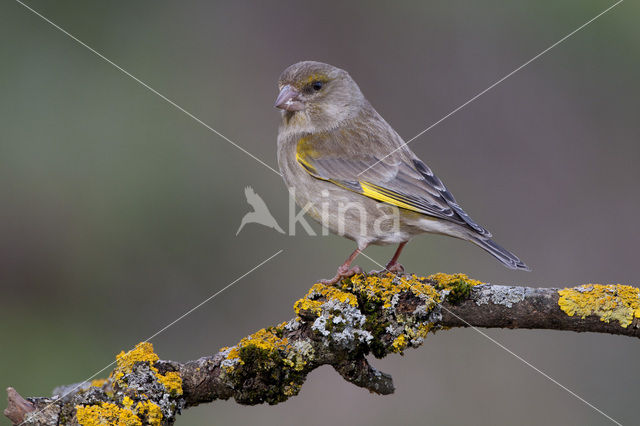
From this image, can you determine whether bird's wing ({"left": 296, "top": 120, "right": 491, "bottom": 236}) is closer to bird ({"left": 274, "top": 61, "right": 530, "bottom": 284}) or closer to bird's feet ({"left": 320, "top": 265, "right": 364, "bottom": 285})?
bird ({"left": 274, "top": 61, "right": 530, "bottom": 284})

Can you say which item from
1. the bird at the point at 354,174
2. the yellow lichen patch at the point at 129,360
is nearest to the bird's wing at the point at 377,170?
the bird at the point at 354,174

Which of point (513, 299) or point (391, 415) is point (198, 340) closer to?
point (391, 415)

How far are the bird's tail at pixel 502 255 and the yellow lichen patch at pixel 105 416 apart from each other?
2.14 meters

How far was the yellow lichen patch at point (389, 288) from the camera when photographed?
11.5 feet

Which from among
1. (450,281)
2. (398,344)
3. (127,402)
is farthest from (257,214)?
(127,402)

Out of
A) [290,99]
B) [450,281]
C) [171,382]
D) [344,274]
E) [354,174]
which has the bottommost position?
[171,382]

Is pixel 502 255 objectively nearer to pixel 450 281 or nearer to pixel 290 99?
pixel 450 281

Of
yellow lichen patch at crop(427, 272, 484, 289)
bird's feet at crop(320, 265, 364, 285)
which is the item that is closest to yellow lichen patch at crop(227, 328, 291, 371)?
bird's feet at crop(320, 265, 364, 285)

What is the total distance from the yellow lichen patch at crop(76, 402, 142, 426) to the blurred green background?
238cm

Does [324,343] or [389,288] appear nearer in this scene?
[324,343]

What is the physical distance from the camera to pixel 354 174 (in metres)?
4.64

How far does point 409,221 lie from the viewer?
4.45m

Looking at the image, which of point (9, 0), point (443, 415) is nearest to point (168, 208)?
point (9, 0)

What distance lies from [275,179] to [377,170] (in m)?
2.31
